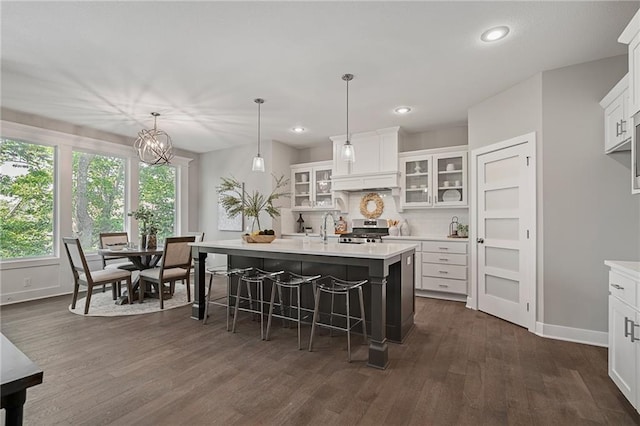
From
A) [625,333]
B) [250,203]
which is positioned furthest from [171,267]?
[625,333]

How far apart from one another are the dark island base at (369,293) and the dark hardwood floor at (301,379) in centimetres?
16

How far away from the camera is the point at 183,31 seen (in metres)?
2.55

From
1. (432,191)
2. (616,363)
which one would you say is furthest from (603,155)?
(432,191)

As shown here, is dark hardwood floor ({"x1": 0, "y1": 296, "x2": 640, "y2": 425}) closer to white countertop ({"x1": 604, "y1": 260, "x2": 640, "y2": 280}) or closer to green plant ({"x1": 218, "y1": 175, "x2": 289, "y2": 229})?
white countertop ({"x1": 604, "y1": 260, "x2": 640, "y2": 280})

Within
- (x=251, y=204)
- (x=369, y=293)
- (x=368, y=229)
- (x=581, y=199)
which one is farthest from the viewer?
(x=368, y=229)

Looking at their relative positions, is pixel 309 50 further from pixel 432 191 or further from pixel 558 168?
pixel 432 191

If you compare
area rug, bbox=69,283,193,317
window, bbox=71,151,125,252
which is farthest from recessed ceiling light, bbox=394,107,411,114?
window, bbox=71,151,125,252

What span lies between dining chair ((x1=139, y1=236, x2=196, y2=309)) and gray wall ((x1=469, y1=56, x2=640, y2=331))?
4303mm

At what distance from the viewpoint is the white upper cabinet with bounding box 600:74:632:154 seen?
251 cm

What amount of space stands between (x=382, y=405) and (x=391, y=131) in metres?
4.15

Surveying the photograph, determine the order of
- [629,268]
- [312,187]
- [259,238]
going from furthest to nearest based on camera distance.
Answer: [312,187] < [259,238] < [629,268]

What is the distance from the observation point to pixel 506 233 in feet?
12.2

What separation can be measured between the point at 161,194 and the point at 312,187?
3.10 m

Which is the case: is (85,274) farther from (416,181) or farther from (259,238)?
(416,181)
